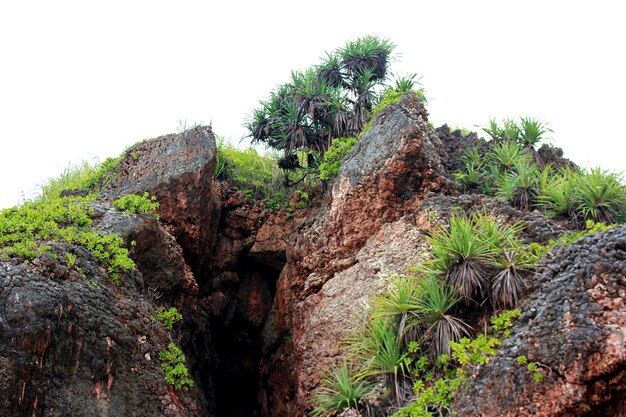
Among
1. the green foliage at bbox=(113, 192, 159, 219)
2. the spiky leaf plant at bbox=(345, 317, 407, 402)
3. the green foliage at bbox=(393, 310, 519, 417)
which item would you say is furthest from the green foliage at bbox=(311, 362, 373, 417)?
the green foliage at bbox=(113, 192, 159, 219)

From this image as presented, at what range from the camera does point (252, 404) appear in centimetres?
1656

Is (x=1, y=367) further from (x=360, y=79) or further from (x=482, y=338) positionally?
(x=360, y=79)

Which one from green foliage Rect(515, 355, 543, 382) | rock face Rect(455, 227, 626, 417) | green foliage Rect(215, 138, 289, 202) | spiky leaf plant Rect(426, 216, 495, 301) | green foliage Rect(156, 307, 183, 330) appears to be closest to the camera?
rock face Rect(455, 227, 626, 417)

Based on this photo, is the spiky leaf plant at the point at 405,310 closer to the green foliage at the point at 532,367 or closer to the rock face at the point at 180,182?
the green foliage at the point at 532,367

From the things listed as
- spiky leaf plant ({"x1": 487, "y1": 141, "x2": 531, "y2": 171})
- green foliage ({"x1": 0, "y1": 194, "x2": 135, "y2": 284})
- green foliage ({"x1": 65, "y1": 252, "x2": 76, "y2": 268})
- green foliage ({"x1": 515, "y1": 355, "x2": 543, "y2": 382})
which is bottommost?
green foliage ({"x1": 515, "y1": 355, "x2": 543, "y2": 382})

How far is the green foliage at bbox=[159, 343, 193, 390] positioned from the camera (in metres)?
11.0

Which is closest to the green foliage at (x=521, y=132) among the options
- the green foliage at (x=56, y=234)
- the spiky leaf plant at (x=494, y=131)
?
the spiky leaf plant at (x=494, y=131)

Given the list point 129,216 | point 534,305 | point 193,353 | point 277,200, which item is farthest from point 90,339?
point 277,200

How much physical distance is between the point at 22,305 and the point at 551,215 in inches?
346

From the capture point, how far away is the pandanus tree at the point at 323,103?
58.1ft

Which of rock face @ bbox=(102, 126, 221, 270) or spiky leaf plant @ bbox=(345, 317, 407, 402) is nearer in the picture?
spiky leaf plant @ bbox=(345, 317, 407, 402)

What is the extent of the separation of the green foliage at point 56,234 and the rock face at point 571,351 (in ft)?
20.5

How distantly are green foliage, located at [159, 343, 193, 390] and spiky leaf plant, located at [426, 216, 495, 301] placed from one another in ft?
14.5

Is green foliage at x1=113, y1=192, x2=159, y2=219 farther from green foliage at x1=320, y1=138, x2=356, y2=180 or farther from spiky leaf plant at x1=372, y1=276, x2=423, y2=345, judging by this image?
spiky leaf plant at x1=372, y1=276, x2=423, y2=345
